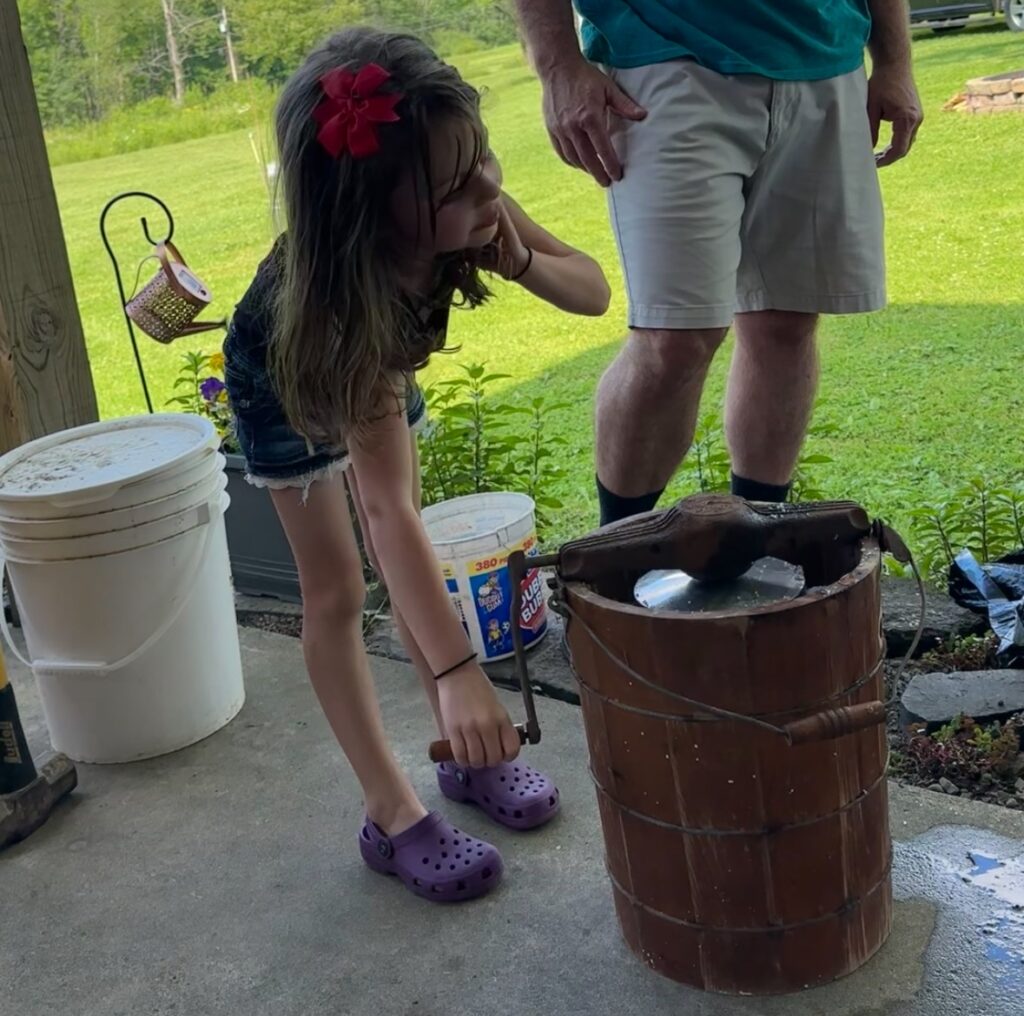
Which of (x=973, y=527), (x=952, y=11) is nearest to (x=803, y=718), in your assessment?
(x=973, y=527)

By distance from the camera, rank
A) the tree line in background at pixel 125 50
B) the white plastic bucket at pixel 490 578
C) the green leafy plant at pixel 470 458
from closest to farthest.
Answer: the white plastic bucket at pixel 490 578
the green leafy plant at pixel 470 458
the tree line in background at pixel 125 50

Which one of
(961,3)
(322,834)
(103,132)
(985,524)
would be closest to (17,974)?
(322,834)

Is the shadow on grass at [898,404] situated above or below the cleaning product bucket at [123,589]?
below

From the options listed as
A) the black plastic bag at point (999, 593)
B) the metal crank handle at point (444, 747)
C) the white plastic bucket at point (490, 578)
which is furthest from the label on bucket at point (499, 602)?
the metal crank handle at point (444, 747)

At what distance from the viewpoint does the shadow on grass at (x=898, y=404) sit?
398cm

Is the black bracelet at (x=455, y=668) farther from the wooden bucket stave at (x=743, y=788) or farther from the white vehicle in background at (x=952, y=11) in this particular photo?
the white vehicle in background at (x=952, y=11)

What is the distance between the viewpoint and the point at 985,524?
3.04 m

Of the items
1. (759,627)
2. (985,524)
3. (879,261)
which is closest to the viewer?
(759,627)

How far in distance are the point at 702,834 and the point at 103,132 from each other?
11.9 m

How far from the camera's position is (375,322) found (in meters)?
1.70

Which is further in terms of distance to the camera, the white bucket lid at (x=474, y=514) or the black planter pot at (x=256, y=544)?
the black planter pot at (x=256, y=544)

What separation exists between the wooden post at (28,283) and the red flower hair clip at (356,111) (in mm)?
1843

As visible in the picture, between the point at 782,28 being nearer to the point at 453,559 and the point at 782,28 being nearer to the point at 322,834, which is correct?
the point at 453,559

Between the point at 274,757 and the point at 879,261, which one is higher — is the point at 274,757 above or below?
below
